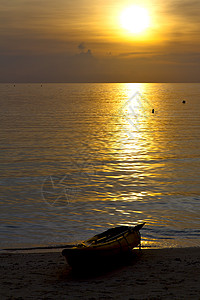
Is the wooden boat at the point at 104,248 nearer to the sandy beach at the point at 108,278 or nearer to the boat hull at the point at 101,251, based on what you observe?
Answer: the boat hull at the point at 101,251

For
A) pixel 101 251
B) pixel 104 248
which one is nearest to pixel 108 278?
pixel 101 251

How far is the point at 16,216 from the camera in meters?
24.8

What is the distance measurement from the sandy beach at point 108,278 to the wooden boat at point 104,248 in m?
0.51

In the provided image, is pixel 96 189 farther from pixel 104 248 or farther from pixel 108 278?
pixel 108 278

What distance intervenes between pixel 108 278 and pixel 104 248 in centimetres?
139

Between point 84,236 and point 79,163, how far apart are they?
21.6 meters

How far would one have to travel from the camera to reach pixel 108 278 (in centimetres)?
1545

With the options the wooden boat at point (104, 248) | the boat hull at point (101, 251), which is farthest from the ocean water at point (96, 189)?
the boat hull at point (101, 251)

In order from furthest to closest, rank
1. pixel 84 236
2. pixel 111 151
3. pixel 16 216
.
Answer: pixel 111 151
pixel 16 216
pixel 84 236

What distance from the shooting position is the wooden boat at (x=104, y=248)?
52.2 feet

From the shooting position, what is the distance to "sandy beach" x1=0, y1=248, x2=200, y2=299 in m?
13.8

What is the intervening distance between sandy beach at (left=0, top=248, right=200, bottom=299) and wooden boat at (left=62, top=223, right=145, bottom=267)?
0.51 m

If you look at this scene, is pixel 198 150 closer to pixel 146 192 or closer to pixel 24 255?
pixel 146 192

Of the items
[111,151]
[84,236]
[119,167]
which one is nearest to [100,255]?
[84,236]
